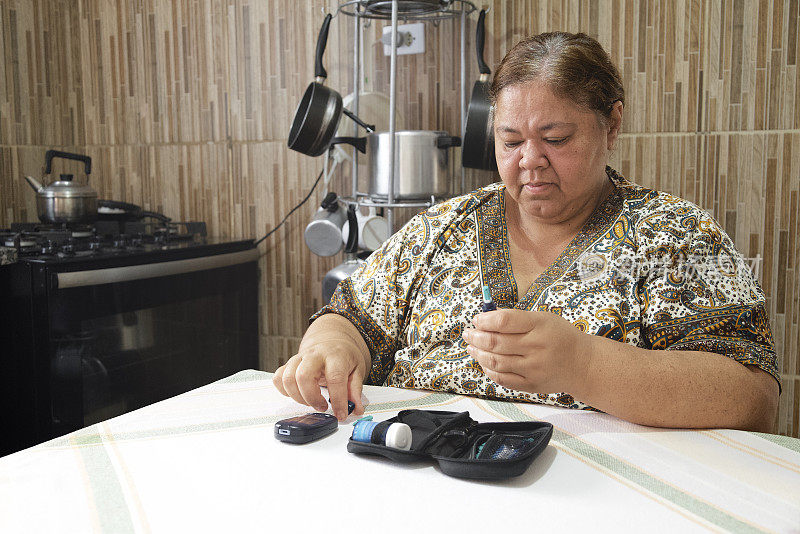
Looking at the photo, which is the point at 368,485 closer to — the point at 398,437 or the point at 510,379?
the point at 398,437

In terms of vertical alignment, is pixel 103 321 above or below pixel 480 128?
below

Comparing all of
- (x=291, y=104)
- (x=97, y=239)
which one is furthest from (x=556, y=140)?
(x=97, y=239)

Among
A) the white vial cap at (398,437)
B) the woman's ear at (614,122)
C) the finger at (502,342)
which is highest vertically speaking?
the woman's ear at (614,122)

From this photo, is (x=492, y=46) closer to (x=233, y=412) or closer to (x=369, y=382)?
(x=369, y=382)

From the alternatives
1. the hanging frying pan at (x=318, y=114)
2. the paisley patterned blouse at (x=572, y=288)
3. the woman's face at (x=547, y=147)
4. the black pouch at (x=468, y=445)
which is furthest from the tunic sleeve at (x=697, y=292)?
the hanging frying pan at (x=318, y=114)

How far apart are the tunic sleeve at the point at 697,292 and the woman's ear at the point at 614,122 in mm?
156

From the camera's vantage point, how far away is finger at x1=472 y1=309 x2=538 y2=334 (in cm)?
86

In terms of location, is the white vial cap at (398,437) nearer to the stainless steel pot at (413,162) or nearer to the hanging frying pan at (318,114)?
the stainless steel pot at (413,162)

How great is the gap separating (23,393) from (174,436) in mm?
1322

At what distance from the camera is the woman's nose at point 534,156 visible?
3.91ft

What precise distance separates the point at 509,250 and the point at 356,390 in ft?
1.43


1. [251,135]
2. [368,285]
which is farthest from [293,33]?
[368,285]

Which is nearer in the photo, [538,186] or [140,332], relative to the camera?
[538,186]

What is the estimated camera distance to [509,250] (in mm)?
1300
